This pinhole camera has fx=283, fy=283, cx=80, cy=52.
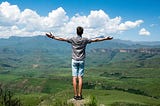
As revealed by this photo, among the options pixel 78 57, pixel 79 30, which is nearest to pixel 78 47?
pixel 78 57

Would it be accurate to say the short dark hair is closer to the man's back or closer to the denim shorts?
the man's back

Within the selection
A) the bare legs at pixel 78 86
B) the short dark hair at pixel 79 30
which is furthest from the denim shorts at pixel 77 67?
the short dark hair at pixel 79 30

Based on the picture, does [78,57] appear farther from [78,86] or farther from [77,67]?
[78,86]

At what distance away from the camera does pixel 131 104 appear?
15375cm

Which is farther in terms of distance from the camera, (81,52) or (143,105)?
(143,105)

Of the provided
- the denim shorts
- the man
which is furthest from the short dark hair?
the denim shorts

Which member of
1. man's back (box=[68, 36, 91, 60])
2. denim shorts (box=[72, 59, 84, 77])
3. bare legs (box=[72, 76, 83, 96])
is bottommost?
bare legs (box=[72, 76, 83, 96])

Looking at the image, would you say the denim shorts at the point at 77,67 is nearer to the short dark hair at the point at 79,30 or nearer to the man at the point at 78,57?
the man at the point at 78,57

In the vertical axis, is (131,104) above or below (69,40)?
below

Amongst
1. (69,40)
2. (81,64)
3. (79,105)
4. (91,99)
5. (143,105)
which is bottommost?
(143,105)

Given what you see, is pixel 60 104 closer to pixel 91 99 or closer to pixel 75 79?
pixel 91 99

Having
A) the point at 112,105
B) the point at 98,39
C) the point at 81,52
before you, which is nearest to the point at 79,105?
the point at 81,52

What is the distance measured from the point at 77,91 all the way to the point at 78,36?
2.86m

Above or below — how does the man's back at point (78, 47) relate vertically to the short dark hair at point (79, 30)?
below
